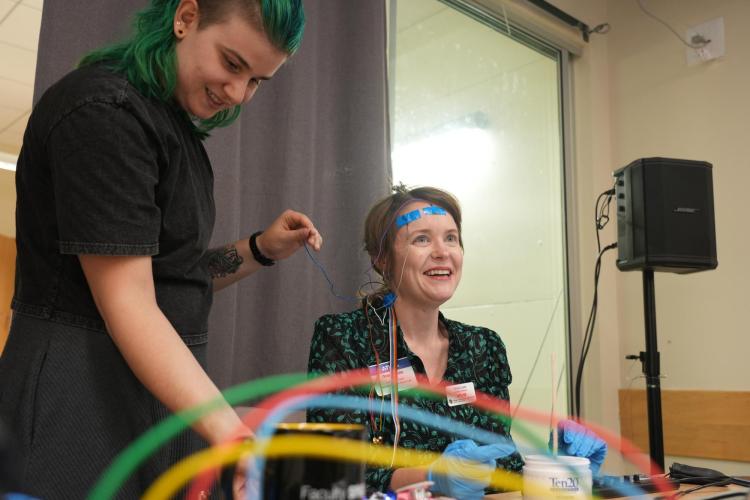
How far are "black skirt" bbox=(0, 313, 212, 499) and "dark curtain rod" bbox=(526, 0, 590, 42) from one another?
2.72m

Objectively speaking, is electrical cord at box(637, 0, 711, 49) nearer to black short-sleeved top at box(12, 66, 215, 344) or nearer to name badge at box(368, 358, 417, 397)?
name badge at box(368, 358, 417, 397)

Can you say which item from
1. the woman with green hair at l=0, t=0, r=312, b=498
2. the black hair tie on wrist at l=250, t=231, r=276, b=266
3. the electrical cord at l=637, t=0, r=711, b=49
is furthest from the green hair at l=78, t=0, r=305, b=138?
the electrical cord at l=637, t=0, r=711, b=49

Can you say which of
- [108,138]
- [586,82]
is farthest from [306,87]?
[586,82]

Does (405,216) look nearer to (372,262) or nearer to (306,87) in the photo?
(372,262)

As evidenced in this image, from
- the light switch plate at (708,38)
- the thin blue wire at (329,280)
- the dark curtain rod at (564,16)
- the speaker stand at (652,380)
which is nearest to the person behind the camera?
the thin blue wire at (329,280)

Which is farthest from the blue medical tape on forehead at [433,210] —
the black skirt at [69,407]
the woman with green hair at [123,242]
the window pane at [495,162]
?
the black skirt at [69,407]

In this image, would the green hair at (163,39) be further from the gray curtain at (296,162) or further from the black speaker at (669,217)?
the black speaker at (669,217)

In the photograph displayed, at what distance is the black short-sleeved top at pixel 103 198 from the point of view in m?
0.91

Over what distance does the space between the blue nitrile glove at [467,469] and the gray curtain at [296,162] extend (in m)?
0.83

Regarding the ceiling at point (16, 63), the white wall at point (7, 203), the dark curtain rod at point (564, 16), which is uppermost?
the dark curtain rod at point (564, 16)

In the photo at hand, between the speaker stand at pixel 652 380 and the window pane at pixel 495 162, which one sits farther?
the window pane at pixel 495 162

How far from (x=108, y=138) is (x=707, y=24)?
119 inches

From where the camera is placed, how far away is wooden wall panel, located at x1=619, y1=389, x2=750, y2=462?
270cm

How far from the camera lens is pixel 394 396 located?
165 centimetres
